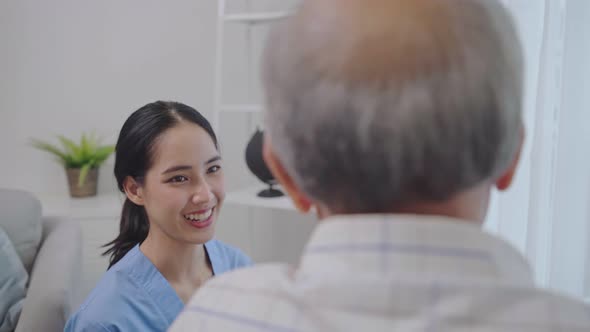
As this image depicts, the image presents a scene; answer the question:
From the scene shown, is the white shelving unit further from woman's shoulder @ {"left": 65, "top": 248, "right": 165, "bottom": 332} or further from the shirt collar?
the shirt collar

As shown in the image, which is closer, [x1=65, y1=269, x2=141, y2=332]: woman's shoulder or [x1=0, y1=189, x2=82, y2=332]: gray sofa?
[x1=65, y1=269, x2=141, y2=332]: woman's shoulder

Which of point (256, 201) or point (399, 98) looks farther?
point (256, 201)

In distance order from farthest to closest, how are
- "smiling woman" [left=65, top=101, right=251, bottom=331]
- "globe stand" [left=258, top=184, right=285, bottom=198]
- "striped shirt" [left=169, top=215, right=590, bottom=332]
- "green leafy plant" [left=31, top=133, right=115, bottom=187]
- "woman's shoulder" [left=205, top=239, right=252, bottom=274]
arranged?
1. "green leafy plant" [left=31, top=133, right=115, bottom=187]
2. "globe stand" [left=258, top=184, right=285, bottom=198]
3. "woman's shoulder" [left=205, top=239, right=252, bottom=274]
4. "smiling woman" [left=65, top=101, right=251, bottom=331]
5. "striped shirt" [left=169, top=215, right=590, bottom=332]

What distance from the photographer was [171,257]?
4.11 ft

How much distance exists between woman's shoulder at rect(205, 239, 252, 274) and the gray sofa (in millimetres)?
440

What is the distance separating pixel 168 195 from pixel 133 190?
121 millimetres

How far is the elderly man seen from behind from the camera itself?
1.36ft

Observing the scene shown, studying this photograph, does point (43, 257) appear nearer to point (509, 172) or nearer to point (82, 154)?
point (82, 154)

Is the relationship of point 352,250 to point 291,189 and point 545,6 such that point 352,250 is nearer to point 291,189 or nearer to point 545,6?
point 291,189

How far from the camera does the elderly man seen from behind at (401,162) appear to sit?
1.36ft

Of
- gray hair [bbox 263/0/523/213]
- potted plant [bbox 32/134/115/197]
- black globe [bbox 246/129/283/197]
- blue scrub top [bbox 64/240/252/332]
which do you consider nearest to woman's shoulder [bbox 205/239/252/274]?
blue scrub top [bbox 64/240/252/332]

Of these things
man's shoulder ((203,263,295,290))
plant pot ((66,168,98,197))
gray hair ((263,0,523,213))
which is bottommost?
plant pot ((66,168,98,197))

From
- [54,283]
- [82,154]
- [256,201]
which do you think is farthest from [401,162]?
[82,154]

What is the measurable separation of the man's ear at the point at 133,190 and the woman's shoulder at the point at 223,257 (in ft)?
0.69
